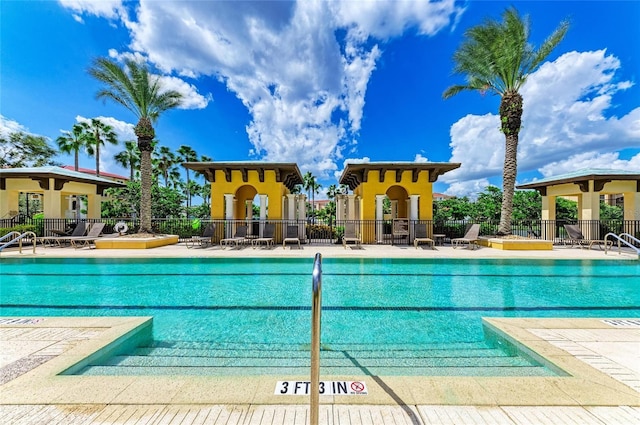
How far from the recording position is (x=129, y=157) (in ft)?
109

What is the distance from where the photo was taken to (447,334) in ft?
13.7

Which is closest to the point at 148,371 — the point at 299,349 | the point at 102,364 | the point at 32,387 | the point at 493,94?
the point at 102,364

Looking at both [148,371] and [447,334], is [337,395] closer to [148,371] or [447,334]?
[148,371]

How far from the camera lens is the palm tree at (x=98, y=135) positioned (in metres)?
27.0

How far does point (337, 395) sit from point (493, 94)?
16.1 m

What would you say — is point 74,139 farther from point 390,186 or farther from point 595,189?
point 595,189

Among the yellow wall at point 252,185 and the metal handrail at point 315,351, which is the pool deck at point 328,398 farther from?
the yellow wall at point 252,185

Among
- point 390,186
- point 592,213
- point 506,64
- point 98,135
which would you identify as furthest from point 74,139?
point 592,213

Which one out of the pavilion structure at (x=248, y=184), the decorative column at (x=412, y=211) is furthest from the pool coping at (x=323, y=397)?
the decorative column at (x=412, y=211)

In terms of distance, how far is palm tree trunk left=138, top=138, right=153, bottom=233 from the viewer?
14.4 metres

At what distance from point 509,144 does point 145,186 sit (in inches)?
748

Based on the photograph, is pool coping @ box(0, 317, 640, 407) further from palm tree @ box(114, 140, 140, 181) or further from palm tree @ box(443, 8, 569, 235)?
palm tree @ box(114, 140, 140, 181)

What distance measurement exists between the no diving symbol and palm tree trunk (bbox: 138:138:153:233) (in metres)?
15.2

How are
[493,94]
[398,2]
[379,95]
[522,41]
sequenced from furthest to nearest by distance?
[379,95], [493,94], [522,41], [398,2]
